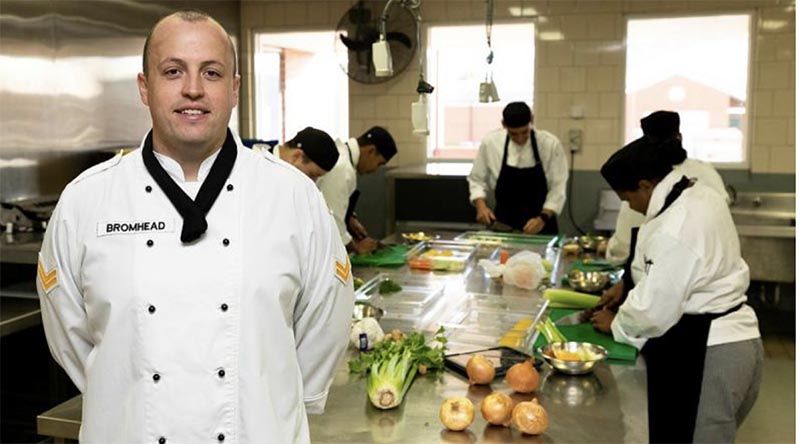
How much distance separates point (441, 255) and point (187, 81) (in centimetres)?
246

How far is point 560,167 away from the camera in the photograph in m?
5.08

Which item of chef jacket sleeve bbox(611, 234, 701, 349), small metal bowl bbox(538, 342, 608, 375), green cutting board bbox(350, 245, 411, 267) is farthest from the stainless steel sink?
small metal bowl bbox(538, 342, 608, 375)

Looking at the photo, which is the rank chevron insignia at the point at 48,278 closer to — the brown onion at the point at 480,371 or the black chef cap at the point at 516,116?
the brown onion at the point at 480,371

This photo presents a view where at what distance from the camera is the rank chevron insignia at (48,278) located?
5.12 ft

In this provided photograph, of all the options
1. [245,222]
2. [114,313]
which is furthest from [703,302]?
[114,313]

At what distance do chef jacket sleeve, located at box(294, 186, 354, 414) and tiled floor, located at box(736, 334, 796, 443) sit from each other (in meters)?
3.04

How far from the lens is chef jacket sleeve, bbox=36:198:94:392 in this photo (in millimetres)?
1533

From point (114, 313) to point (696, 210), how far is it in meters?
1.86

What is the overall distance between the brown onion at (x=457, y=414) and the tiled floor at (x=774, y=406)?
8.94 ft

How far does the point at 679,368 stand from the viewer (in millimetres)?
2623

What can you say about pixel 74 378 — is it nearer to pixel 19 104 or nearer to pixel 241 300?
pixel 241 300

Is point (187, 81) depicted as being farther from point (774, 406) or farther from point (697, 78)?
point (697, 78)

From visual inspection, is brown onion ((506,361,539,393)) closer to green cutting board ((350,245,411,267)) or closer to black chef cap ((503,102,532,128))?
green cutting board ((350,245,411,267))

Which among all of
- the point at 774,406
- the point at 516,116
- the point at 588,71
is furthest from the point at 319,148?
the point at 588,71
